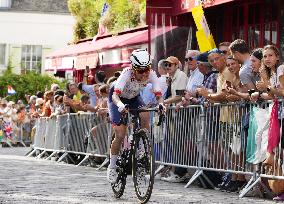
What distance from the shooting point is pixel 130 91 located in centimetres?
1130

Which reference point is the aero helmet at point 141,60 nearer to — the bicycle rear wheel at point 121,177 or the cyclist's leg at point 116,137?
the cyclist's leg at point 116,137

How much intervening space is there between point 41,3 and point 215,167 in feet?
178

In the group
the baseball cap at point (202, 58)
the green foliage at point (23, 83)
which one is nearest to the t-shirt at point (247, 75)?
the baseball cap at point (202, 58)

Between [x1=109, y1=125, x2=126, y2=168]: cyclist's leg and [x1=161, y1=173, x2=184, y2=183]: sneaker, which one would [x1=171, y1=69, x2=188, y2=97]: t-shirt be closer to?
[x1=161, y1=173, x2=184, y2=183]: sneaker

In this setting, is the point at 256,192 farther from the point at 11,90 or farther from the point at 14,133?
the point at 11,90

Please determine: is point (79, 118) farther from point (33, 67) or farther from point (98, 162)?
point (33, 67)

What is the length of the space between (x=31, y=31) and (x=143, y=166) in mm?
53561

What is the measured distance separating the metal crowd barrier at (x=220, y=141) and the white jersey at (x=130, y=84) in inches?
54.8

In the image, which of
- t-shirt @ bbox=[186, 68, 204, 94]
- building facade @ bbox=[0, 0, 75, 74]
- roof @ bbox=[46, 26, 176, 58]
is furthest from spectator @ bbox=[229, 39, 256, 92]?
building facade @ bbox=[0, 0, 75, 74]

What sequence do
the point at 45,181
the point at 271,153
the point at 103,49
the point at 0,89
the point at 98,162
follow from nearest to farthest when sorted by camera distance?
the point at 271,153
the point at 45,181
the point at 98,162
the point at 103,49
the point at 0,89

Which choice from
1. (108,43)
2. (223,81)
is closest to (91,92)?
(108,43)

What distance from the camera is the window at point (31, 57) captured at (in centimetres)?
6203

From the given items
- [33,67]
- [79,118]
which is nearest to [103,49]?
[79,118]

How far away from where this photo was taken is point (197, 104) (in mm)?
13453
